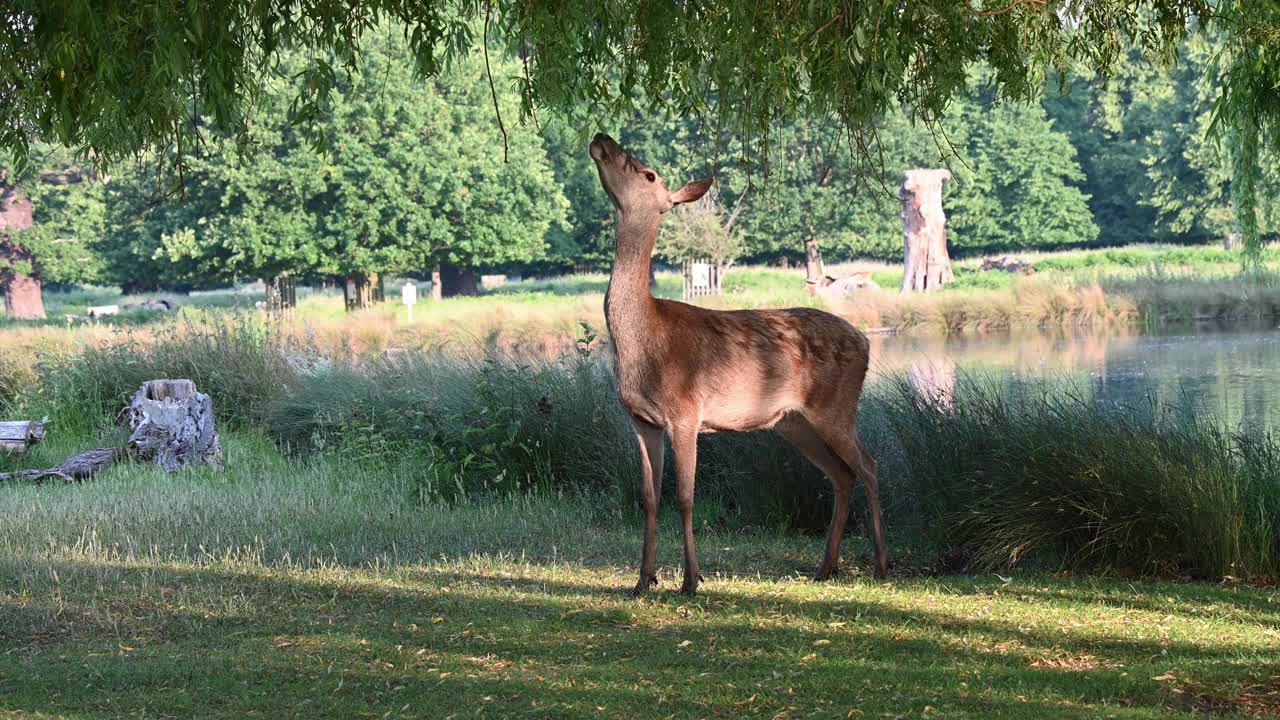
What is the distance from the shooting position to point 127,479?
12539mm

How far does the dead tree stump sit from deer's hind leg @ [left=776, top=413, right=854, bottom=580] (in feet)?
24.4

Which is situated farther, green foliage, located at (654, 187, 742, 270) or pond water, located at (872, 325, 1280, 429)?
green foliage, located at (654, 187, 742, 270)

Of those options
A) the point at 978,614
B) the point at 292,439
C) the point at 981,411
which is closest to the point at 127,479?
the point at 292,439

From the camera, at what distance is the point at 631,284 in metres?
7.06

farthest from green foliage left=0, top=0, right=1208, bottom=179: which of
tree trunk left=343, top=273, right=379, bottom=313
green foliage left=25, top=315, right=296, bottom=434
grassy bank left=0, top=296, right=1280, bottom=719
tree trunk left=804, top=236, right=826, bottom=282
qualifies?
tree trunk left=804, top=236, right=826, bottom=282

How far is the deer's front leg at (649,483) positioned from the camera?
711 centimetres

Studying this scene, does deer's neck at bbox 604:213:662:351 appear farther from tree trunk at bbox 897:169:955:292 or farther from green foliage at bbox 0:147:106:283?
green foliage at bbox 0:147:106:283

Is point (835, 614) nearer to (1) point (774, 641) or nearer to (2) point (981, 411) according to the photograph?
(1) point (774, 641)

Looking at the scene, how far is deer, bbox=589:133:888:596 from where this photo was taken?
7.01m

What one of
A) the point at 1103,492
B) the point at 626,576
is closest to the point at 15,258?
the point at 626,576

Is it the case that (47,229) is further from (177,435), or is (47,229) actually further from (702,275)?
(177,435)

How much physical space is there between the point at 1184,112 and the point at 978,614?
55827 millimetres

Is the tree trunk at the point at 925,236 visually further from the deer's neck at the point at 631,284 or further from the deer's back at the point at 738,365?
the deer's neck at the point at 631,284

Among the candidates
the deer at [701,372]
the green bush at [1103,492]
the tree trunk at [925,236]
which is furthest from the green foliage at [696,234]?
the deer at [701,372]
